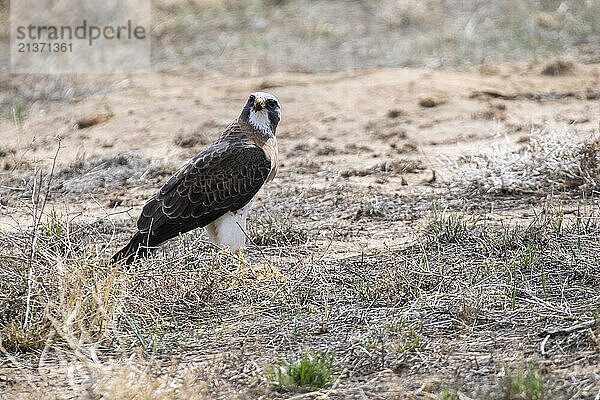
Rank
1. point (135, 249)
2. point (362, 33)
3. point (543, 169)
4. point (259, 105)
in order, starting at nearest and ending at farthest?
point (135, 249) → point (259, 105) → point (543, 169) → point (362, 33)

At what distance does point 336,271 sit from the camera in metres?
5.01

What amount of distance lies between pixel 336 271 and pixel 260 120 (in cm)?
119

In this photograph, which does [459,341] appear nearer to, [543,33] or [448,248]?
[448,248]

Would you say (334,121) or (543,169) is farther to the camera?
(334,121)

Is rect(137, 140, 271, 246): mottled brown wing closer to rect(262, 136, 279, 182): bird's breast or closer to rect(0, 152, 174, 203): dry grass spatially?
rect(262, 136, 279, 182): bird's breast

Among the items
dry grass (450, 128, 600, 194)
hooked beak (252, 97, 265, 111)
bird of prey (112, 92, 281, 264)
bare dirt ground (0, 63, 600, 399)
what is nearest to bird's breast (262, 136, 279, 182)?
bird of prey (112, 92, 281, 264)

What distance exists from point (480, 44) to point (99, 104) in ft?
18.5

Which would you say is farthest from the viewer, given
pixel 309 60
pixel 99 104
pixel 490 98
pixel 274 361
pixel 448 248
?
pixel 309 60

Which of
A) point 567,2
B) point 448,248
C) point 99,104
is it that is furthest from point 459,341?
point 567,2

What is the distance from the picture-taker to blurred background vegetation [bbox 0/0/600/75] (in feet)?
37.6

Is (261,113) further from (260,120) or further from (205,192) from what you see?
(205,192)

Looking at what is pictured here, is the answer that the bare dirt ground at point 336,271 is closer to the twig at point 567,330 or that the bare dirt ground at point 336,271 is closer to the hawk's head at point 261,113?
the twig at point 567,330

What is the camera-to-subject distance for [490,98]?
931 cm

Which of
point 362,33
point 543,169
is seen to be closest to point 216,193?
point 543,169
